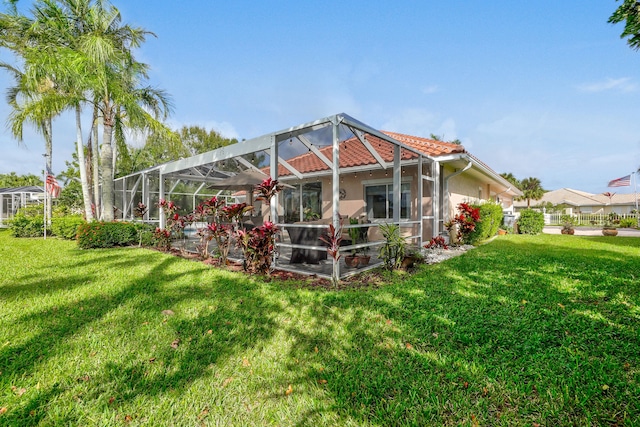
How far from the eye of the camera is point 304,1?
30.9 feet

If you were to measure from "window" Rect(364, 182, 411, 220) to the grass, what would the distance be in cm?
571

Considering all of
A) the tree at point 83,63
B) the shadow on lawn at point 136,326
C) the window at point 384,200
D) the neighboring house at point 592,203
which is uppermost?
the tree at point 83,63

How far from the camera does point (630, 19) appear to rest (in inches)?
212

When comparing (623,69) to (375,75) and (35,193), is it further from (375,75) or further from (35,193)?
(35,193)

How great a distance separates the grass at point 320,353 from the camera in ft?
6.25

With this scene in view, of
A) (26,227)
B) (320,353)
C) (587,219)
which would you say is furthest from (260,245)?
(587,219)

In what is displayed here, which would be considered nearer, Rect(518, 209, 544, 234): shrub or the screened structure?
the screened structure

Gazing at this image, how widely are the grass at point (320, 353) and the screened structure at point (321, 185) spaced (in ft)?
5.86

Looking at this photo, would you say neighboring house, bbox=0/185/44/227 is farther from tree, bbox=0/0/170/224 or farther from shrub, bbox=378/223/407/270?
shrub, bbox=378/223/407/270

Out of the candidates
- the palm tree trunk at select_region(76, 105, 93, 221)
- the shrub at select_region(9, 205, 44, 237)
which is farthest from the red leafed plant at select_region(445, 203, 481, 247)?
the shrub at select_region(9, 205, 44, 237)

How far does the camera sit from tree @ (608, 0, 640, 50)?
5344 mm

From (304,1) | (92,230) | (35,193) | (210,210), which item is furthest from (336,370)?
(35,193)

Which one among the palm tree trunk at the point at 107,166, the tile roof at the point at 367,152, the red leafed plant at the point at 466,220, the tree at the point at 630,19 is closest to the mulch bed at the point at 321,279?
the red leafed plant at the point at 466,220

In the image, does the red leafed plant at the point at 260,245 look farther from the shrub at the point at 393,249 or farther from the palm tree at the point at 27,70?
the palm tree at the point at 27,70
